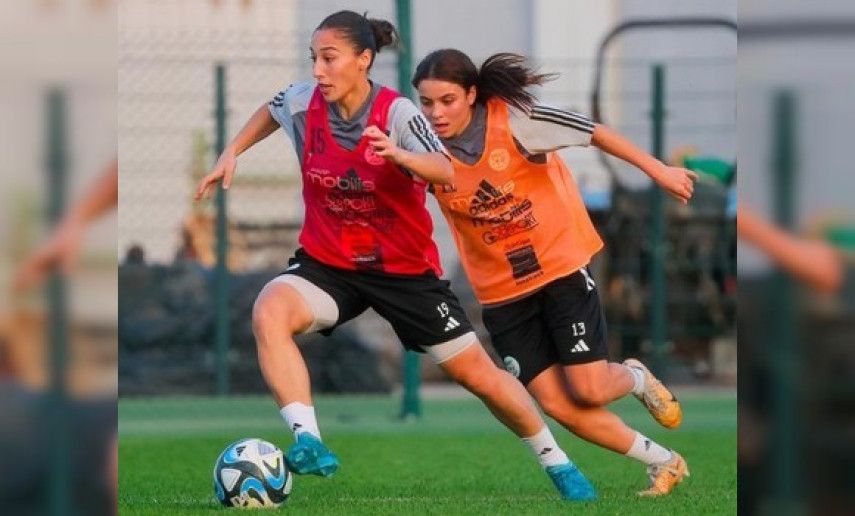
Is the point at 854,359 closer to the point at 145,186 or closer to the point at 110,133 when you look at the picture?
the point at 110,133

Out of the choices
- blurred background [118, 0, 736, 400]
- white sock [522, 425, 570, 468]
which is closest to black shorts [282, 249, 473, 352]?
white sock [522, 425, 570, 468]

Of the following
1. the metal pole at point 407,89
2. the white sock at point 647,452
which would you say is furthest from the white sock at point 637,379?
the metal pole at point 407,89

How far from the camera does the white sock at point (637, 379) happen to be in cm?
628

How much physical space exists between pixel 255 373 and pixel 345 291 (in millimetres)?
6496

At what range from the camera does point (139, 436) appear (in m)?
10.2

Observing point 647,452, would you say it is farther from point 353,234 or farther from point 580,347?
point 353,234

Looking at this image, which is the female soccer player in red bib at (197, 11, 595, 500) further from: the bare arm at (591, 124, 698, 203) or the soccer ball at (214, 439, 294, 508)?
the bare arm at (591, 124, 698, 203)

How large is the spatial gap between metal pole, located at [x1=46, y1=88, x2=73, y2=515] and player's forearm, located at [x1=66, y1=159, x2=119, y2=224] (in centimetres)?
2

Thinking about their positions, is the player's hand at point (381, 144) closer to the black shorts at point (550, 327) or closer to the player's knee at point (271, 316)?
the player's knee at point (271, 316)

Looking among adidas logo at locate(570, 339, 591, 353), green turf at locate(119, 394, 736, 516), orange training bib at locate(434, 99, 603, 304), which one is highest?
orange training bib at locate(434, 99, 603, 304)

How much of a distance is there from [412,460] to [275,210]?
4731 mm

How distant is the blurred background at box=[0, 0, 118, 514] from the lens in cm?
100

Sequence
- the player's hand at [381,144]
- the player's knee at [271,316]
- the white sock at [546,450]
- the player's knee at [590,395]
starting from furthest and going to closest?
the player's knee at [590,395] < the white sock at [546,450] < the player's knee at [271,316] < the player's hand at [381,144]

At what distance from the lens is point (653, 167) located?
543 cm
